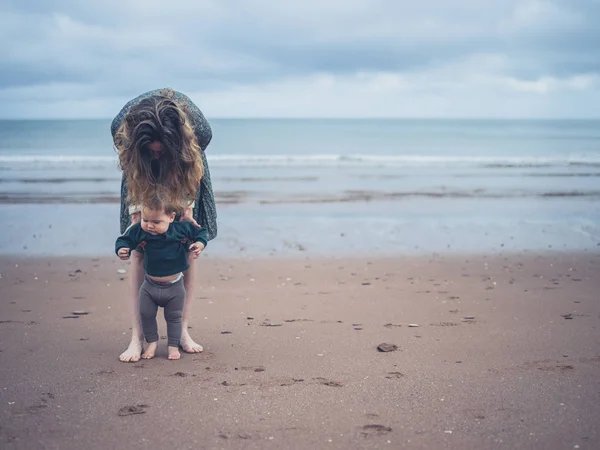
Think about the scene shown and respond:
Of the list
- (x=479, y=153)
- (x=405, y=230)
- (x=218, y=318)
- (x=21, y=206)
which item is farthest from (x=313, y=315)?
(x=479, y=153)

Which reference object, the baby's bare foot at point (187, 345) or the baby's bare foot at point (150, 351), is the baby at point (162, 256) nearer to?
the baby's bare foot at point (150, 351)

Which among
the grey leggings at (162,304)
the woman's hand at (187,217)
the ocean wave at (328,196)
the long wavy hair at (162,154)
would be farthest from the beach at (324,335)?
the ocean wave at (328,196)

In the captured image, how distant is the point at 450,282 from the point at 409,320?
1.71 m

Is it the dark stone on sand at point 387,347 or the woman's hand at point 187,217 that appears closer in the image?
the woman's hand at point 187,217

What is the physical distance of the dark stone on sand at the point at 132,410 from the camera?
3033 millimetres

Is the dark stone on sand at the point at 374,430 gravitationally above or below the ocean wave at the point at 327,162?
below

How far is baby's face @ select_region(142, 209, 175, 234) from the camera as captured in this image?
11.9 feet

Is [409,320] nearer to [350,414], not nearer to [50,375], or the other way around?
[350,414]

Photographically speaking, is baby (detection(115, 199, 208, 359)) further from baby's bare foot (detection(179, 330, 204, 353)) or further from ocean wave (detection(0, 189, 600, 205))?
ocean wave (detection(0, 189, 600, 205))

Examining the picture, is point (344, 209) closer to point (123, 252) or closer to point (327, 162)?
point (123, 252)

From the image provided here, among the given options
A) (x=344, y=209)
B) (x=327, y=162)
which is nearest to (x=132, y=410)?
(x=344, y=209)

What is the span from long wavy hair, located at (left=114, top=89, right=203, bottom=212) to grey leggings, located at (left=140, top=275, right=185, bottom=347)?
53 cm

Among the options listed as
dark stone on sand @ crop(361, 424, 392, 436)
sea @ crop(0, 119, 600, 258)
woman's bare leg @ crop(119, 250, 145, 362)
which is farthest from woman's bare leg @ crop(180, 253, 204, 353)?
sea @ crop(0, 119, 600, 258)

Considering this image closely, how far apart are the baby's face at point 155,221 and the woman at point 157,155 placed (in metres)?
0.08
